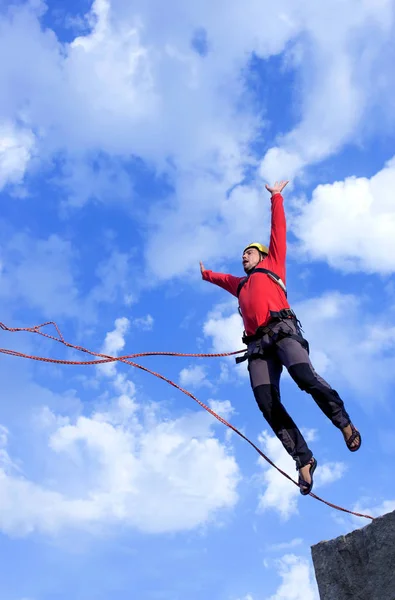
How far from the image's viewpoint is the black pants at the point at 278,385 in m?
7.04

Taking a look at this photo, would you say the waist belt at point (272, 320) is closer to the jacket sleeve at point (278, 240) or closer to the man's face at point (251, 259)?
the jacket sleeve at point (278, 240)

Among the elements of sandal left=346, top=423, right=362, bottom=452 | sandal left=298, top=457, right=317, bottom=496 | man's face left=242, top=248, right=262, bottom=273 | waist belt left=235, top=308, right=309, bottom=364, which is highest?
man's face left=242, top=248, right=262, bottom=273

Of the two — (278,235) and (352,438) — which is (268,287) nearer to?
(278,235)

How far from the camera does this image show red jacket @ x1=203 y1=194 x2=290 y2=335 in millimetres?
7508

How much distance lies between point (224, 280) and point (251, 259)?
51cm

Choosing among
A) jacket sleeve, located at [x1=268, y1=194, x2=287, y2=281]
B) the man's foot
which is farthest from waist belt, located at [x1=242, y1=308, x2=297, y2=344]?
the man's foot

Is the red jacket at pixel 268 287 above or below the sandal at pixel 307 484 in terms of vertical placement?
above

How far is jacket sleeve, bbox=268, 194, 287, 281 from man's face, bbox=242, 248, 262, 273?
10.1 inches

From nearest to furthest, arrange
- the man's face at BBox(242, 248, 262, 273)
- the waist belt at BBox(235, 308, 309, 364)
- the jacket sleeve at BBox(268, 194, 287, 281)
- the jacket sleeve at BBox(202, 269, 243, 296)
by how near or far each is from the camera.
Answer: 1. the waist belt at BBox(235, 308, 309, 364)
2. the jacket sleeve at BBox(268, 194, 287, 281)
3. the man's face at BBox(242, 248, 262, 273)
4. the jacket sleeve at BBox(202, 269, 243, 296)

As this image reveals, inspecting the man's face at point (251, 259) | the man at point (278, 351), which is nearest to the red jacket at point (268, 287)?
the man at point (278, 351)

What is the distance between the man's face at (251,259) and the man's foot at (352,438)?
232 centimetres

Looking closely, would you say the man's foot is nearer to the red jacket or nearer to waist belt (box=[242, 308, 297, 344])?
waist belt (box=[242, 308, 297, 344])

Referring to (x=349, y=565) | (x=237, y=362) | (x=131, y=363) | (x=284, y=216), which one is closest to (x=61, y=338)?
(x=131, y=363)

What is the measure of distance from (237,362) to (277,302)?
0.87 m
